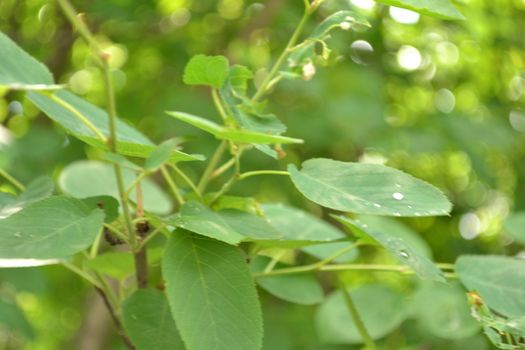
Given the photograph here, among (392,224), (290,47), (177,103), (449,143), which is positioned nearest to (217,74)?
(290,47)

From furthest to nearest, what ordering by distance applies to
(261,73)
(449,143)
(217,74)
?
(449,143)
(261,73)
(217,74)

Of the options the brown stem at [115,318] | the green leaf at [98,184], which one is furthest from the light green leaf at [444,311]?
the brown stem at [115,318]

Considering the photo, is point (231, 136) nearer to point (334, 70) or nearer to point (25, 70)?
point (25, 70)

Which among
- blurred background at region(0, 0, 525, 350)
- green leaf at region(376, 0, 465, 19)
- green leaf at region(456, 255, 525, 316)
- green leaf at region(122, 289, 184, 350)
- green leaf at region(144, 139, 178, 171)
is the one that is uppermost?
green leaf at region(376, 0, 465, 19)

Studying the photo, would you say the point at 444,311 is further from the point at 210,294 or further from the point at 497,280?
the point at 210,294

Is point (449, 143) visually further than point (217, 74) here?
Yes

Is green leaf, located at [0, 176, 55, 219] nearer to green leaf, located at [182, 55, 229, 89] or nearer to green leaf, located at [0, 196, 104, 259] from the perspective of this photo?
green leaf, located at [0, 196, 104, 259]

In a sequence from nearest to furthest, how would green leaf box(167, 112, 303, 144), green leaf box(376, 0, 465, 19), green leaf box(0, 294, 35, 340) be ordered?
green leaf box(167, 112, 303, 144), green leaf box(376, 0, 465, 19), green leaf box(0, 294, 35, 340)

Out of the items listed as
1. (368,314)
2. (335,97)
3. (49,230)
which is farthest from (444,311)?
(335,97)

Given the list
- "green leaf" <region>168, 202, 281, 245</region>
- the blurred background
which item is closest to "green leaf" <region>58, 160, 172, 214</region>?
"green leaf" <region>168, 202, 281, 245</region>
